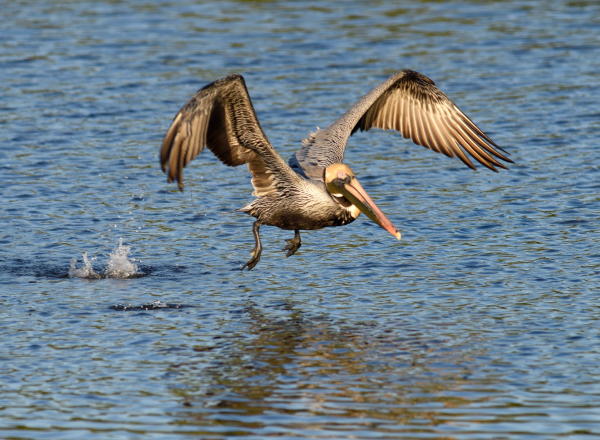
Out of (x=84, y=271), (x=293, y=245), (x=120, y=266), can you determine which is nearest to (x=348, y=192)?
(x=293, y=245)

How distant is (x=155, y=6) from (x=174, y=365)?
47.9 feet

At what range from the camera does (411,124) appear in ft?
38.7

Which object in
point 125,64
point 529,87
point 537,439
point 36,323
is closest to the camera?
point 537,439

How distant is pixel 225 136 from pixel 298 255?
163 cm

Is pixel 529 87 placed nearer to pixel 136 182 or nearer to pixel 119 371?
pixel 136 182

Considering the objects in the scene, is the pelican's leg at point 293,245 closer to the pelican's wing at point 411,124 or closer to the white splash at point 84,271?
the pelican's wing at point 411,124

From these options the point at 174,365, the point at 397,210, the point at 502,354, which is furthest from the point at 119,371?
the point at 397,210

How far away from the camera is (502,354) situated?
27.9 feet

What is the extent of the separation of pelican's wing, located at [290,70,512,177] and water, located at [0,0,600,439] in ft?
2.78

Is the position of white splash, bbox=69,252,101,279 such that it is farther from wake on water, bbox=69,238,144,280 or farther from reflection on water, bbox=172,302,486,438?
reflection on water, bbox=172,302,486,438

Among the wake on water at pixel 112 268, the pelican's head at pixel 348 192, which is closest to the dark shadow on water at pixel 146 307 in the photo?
the wake on water at pixel 112 268

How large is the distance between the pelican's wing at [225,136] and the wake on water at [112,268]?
1.29 meters

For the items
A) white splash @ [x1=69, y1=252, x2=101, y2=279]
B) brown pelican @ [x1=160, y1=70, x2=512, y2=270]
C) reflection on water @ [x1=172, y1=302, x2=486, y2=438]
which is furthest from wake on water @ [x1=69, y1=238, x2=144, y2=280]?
reflection on water @ [x1=172, y1=302, x2=486, y2=438]

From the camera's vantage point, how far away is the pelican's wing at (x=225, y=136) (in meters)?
9.54
